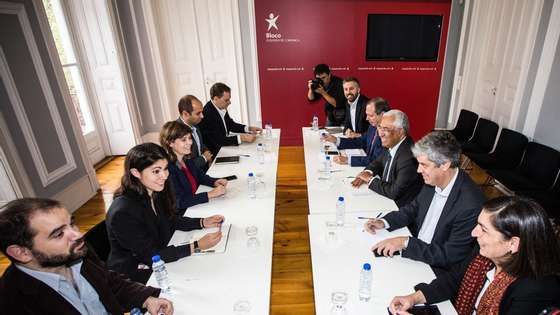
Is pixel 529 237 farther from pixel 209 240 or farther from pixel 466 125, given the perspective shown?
pixel 466 125

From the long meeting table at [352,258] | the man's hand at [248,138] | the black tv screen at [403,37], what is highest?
the black tv screen at [403,37]

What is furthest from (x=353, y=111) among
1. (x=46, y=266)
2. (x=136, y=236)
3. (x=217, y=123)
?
(x=46, y=266)

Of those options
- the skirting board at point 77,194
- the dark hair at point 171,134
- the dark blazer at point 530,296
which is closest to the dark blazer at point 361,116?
the dark hair at point 171,134

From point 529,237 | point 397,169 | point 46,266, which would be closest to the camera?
point 529,237

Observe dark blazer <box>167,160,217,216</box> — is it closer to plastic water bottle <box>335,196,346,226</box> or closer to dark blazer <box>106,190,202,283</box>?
dark blazer <box>106,190,202,283</box>

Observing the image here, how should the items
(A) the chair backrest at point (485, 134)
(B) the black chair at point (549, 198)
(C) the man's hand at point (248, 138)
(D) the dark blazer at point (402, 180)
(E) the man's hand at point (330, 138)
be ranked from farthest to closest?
(A) the chair backrest at point (485, 134) → (C) the man's hand at point (248, 138) → (E) the man's hand at point (330, 138) → (B) the black chair at point (549, 198) → (D) the dark blazer at point (402, 180)

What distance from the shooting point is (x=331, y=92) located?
4.97 m

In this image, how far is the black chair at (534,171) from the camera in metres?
3.32

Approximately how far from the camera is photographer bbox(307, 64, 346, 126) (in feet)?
16.0

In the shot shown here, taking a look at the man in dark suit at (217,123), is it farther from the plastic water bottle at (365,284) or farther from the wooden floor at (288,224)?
the plastic water bottle at (365,284)

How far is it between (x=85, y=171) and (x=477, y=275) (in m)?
4.77

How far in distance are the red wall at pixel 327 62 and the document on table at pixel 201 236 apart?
4065mm

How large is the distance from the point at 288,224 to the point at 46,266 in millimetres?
2524

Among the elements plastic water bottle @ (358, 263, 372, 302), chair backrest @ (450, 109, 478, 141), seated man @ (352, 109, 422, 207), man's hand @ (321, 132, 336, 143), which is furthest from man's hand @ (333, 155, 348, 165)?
chair backrest @ (450, 109, 478, 141)
